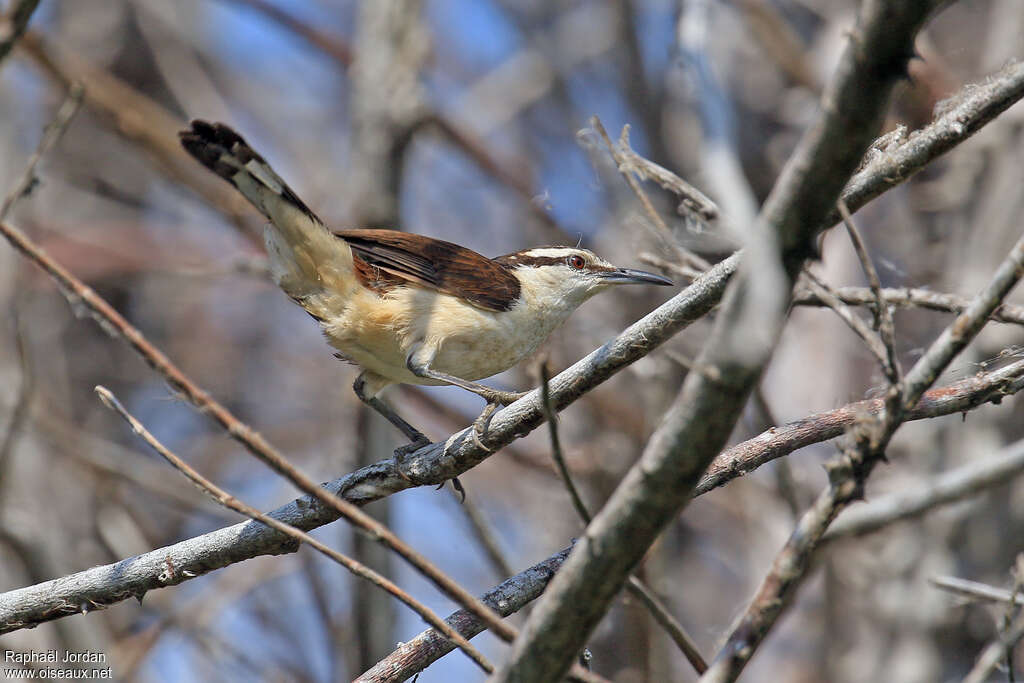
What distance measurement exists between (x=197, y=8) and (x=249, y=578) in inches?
300

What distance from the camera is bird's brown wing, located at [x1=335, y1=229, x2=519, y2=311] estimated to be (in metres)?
4.53

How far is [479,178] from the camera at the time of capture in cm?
986

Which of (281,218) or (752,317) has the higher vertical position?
(281,218)

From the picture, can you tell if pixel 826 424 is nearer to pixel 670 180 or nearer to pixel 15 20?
pixel 670 180

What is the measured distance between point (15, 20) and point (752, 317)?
3373 millimetres

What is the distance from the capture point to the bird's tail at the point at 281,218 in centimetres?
367

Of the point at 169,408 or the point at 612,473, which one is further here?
the point at 169,408

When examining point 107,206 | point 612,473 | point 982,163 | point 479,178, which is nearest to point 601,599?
point 612,473

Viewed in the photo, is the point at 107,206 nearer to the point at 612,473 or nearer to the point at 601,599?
the point at 612,473

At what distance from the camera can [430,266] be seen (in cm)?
461

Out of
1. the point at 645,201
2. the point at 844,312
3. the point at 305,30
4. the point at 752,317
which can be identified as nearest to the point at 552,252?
the point at 645,201

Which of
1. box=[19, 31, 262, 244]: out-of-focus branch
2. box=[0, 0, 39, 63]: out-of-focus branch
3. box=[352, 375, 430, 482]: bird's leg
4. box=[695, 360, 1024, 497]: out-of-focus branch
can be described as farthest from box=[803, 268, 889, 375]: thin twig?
box=[19, 31, 262, 244]: out-of-focus branch

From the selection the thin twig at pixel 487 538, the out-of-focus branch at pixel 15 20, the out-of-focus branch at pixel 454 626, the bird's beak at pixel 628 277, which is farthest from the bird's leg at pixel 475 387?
the out-of-focus branch at pixel 15 20

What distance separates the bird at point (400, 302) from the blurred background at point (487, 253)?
70 centimetres
